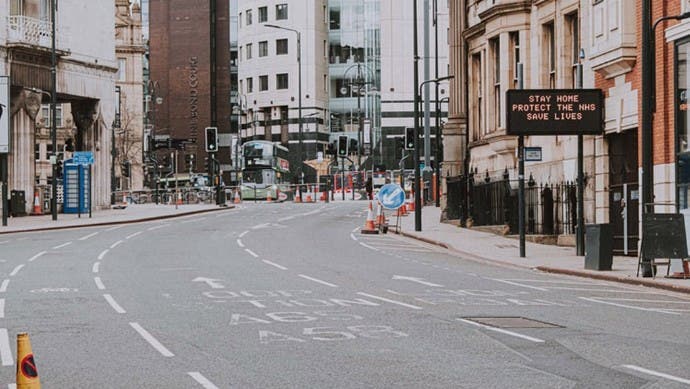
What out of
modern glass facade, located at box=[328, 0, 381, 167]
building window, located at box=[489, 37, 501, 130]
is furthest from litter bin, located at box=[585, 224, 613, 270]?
modern glass facade, located at box=[328, 0, 381, 167]

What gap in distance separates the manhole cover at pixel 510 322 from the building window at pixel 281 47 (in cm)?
10636

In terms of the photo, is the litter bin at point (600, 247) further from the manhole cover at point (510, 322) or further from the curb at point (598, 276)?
the manhole cover at point (510, 322)

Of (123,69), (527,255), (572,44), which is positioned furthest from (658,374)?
(123,69)

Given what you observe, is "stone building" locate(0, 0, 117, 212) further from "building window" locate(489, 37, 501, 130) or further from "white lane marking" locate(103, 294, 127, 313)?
"white lane marking" locate(103, 294, 127, 313)

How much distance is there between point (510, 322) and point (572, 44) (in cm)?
2117

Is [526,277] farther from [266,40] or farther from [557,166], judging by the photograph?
[266,40]

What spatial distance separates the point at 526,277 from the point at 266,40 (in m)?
101

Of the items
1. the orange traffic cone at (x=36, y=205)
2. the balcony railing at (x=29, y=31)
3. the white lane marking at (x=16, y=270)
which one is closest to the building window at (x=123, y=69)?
the balcony railing at (x=29, y=31)

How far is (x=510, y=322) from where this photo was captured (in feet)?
54.3

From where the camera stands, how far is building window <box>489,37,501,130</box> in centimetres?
4244

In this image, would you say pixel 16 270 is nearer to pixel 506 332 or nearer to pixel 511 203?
pixel 506 332

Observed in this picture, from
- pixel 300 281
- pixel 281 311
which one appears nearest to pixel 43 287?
pixel 300 281

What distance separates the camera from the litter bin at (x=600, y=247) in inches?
1021

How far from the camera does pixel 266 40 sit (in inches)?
4882
